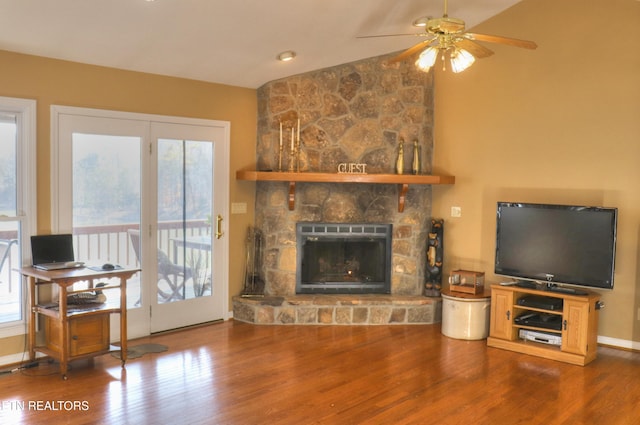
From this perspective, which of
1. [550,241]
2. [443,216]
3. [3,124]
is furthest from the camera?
[443,216]

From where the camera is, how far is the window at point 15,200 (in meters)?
4.48

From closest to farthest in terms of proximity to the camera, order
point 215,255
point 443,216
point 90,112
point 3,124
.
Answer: point 3,124 < point 90,112 < point 215,255 < point 443,216

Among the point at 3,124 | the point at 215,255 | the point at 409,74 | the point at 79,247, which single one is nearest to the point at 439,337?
the point at 215,255

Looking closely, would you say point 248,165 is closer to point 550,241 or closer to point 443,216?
point 443,216

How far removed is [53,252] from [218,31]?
2208mm

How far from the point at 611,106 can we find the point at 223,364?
13.5ft

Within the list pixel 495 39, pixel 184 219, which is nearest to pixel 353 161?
pixel 184 219

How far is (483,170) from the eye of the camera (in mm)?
6098

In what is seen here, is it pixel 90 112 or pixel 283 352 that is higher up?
pixel 90 112

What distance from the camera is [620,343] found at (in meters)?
5.31

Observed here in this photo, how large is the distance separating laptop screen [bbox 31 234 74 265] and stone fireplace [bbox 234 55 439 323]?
6.31 feet

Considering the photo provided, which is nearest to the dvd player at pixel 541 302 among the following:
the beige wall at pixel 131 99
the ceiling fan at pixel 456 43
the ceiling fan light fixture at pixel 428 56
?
the ceiling fan at pixel 456 43

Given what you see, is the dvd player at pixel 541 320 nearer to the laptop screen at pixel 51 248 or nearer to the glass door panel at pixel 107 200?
the glass door panel at pixel 107 200

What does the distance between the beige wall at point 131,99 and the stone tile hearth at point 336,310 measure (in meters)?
0.42
